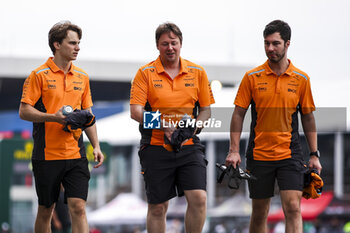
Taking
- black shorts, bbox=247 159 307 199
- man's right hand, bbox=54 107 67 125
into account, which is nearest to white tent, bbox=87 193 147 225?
black shorts, bbox=247 159 307 199

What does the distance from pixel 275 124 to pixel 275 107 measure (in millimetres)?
173

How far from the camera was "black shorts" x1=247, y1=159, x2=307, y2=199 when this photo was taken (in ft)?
25.8

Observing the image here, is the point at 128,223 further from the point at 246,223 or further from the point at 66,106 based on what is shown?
the point at 66,106

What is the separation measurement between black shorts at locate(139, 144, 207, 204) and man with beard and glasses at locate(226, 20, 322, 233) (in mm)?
491

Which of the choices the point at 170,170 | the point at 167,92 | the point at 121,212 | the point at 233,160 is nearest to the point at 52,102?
the point at 167,92

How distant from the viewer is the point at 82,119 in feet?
24.5

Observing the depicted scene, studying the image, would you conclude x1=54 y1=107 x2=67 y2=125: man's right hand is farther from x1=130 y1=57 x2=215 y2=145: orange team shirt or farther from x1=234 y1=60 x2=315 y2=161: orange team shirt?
x1=234 y1=60 x2=315 y2=161: orange team shirt

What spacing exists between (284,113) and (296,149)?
0.41 metres

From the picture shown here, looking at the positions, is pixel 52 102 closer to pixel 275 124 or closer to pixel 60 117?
pixel 60 117

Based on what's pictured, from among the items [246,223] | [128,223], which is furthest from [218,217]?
[128,223]

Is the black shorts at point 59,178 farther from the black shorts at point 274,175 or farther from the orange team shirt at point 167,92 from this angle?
the black shorts at point 274,175

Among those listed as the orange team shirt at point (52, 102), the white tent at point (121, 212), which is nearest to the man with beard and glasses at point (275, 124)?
the orange team shirt at point (52, 102)

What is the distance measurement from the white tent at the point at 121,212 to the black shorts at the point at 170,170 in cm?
2043

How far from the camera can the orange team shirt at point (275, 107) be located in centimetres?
790
